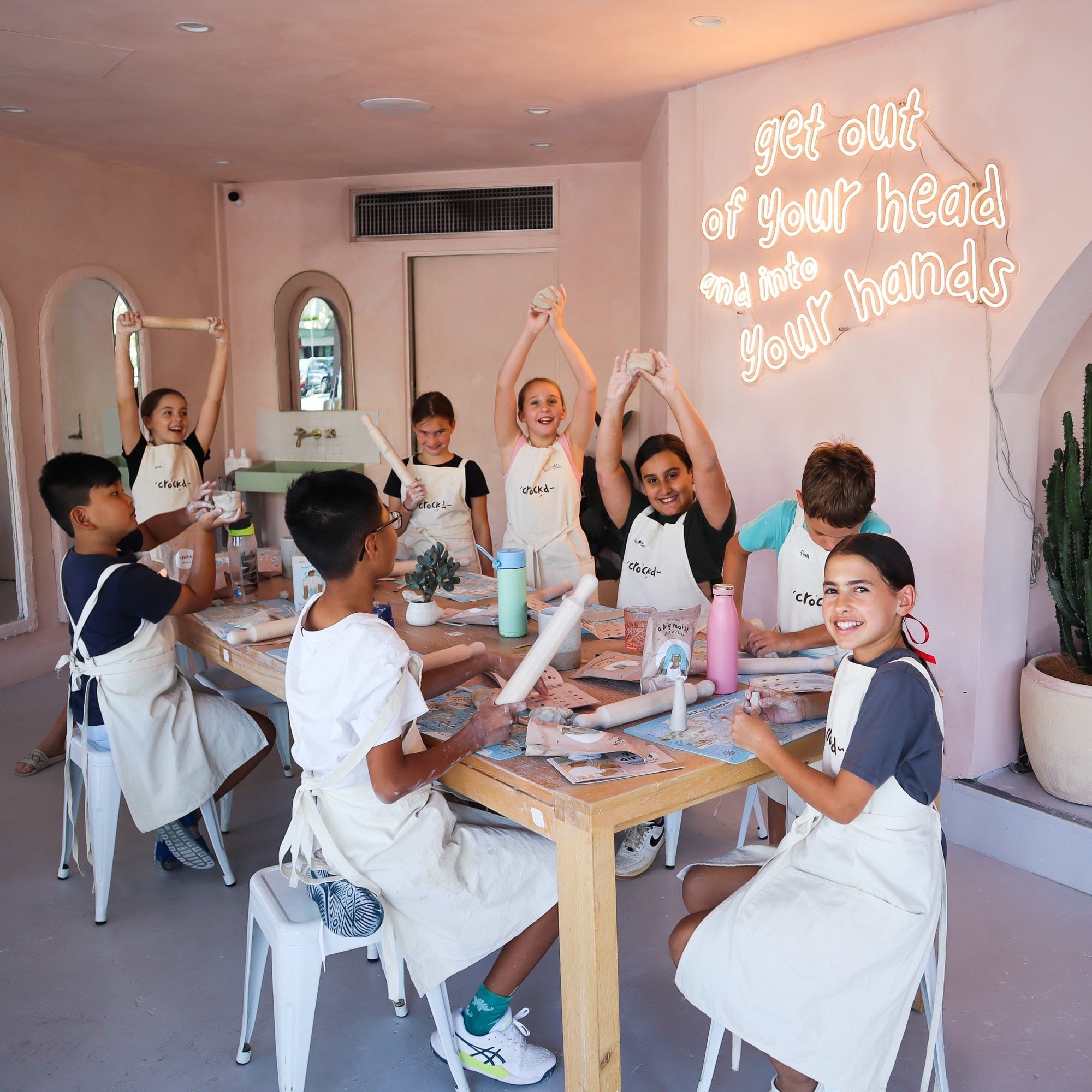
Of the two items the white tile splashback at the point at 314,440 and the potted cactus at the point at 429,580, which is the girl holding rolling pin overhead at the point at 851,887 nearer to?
the potted cactus at the point at 429,580

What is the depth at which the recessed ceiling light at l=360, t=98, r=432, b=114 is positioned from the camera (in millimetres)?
4488

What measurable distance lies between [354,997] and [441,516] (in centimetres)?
195

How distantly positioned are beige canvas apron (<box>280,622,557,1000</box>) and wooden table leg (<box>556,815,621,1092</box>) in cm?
23

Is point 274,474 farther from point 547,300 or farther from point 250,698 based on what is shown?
point 547,300

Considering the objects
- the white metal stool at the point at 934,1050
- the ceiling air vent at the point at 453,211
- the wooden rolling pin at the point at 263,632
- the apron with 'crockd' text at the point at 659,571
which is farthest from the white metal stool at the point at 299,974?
the ceiling air vent at the point at 453,211

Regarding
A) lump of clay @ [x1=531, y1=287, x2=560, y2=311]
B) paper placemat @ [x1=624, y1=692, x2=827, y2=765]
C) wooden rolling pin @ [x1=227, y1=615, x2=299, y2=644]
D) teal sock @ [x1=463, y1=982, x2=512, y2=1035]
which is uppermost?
lump of clay @ [x1=531, y1=287, x2=560, y2=311]

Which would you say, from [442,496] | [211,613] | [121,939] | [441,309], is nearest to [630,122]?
[441,309]

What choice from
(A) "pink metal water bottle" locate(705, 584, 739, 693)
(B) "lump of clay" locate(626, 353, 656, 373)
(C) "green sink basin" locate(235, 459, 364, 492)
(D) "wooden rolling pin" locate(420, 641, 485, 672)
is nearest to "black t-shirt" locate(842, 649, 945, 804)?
(A) "pink metal water bottle" locate(705, 584, 739, 693)

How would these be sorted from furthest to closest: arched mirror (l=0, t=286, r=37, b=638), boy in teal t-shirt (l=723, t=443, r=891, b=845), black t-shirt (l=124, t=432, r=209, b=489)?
arched mirror (l=0, t=286, r=37, b=638)
black t-shirt (l=124, t=432, r=209, b=489)
boy in teal t-shirt (l=723, t=443, r=891, b=845)

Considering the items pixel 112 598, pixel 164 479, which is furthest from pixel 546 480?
pixel 164 479

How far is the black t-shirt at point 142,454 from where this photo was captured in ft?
15.3

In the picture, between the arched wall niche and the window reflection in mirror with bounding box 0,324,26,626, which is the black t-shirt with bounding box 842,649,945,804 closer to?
the arched wall niche

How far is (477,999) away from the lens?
215 centimetres

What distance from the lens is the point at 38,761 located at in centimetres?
400
